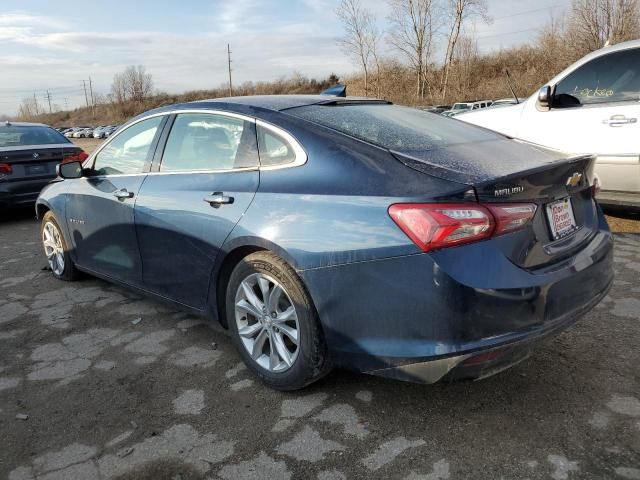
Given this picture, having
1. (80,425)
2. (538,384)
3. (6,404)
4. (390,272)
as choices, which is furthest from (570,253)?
(6,404)

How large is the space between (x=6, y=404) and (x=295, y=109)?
216 cm

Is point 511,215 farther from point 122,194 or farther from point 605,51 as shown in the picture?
point 605,51

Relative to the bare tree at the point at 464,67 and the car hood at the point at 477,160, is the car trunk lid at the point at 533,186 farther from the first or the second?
the bare tree at the point at 464,67

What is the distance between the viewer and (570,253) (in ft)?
8.20

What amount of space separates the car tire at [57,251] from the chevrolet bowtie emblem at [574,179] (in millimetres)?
3933

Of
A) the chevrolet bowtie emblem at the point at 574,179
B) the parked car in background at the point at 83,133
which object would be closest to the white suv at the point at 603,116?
the chevrolet bowtie emblem at the point at 574,179

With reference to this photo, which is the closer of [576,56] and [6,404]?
[6,404]

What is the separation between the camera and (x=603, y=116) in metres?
5.43

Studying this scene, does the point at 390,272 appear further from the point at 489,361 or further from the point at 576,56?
the point at 576,56

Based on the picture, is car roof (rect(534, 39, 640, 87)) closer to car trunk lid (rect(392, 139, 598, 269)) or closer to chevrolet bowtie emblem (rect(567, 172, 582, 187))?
car trunk lid (rect(392, 139, 598, 269))

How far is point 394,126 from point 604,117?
11.5 feet

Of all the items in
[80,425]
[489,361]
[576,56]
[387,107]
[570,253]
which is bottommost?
[80,425]

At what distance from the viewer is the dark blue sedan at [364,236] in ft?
7.06

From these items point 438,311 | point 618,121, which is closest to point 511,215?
point 438,311
